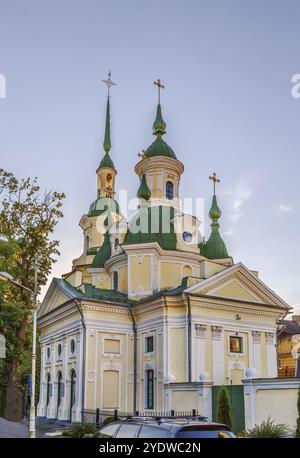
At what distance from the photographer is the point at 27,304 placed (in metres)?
34.4

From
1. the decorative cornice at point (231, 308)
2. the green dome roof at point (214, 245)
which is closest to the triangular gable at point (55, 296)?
the decorative cornice at point (231, 308)

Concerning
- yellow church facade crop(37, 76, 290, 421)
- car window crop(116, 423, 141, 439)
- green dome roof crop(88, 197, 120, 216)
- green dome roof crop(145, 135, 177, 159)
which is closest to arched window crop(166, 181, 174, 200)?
green dome roof crop(145, 135, 177, 159)

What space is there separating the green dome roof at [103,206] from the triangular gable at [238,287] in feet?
71.0

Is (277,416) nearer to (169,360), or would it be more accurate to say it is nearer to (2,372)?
(169,360)

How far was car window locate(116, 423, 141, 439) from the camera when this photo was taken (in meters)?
10.2

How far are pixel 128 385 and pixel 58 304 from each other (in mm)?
7281

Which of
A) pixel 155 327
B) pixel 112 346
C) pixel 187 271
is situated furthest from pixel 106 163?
pixel 155 327

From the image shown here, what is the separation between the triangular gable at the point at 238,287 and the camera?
30922 mm

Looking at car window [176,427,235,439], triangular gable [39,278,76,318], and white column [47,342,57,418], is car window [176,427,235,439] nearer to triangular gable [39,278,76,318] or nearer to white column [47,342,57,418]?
triangular gable [39,278,76,318]

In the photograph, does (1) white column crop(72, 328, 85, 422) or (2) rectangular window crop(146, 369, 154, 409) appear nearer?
(1) white column crop(72, 328, 85, 422)

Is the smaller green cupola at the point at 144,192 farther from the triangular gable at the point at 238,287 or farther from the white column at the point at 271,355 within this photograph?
the white column at the point at 271,355

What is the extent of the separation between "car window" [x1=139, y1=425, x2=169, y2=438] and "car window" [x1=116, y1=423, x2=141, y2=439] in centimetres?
19

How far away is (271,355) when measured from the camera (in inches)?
1304
